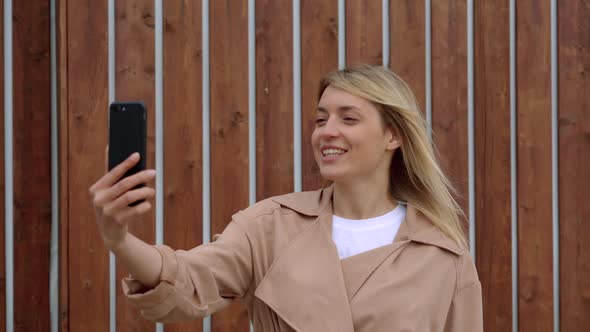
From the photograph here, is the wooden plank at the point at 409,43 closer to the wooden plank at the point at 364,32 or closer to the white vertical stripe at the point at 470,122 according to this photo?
the wooden plank at the point at 364,32

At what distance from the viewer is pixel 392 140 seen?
2.33m

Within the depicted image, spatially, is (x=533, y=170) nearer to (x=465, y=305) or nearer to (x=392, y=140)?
(x=392, y=140)

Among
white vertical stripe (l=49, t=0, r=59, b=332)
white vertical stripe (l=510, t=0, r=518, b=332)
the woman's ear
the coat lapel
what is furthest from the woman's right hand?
white vertical stripe (l=510, t=0, r=518, b=332)

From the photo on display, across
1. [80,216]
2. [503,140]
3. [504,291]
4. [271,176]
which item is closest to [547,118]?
[503,140]

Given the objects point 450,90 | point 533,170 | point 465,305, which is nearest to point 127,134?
point 465,305

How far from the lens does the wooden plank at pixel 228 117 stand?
127 inches

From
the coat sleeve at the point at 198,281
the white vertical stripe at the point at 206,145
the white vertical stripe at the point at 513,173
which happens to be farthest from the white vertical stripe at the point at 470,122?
the coat sleeve at the point at 198,281

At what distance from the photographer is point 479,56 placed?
3457 mm

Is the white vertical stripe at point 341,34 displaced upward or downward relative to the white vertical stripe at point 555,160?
upward

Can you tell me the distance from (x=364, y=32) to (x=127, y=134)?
79.3 inches

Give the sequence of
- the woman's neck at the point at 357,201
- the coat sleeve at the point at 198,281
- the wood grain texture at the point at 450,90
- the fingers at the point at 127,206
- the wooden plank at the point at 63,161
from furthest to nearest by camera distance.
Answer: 1. the wood grain texture at the point at 450,90
2. the wooden plank at the point at 63,161
3. the woman's neck at the point at 357,201
4. the coat sleeve at the point at 198,281
5. the fingers at the point at 127,206

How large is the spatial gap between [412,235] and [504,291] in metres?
1.46

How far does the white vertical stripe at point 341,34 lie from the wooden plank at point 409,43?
220 millimetres

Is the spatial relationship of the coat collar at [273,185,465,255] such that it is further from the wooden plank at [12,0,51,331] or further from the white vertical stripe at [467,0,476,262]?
the wooden plank at [12,0,51,331]
